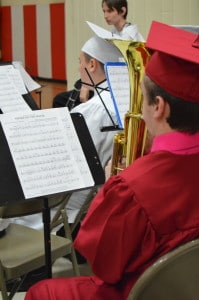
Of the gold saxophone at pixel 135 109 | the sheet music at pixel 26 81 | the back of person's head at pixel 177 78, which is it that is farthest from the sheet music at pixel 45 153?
the sheet music at pixel 26 81

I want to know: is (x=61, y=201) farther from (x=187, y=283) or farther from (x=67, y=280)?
(x=187, y=283)

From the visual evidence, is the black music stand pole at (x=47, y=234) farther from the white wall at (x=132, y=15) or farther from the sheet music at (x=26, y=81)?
the white wall at (x=132, y=15)

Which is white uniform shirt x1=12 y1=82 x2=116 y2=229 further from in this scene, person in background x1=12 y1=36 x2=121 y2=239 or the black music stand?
the black music stand

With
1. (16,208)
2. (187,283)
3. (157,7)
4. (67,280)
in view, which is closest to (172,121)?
(187,283)

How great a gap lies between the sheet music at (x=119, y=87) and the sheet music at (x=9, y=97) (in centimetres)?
64

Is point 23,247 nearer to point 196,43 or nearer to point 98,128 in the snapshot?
point 98,128

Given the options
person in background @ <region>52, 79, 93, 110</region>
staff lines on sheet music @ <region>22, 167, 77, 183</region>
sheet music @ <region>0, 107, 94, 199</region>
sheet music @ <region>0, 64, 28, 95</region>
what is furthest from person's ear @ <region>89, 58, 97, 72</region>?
staff lines on sheet music @ <region>22, 167, 77, 183</region>

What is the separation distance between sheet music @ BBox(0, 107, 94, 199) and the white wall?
11.6 feet

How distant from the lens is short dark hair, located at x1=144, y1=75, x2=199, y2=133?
1254 mm

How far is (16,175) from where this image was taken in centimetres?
169

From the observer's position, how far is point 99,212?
1246mm

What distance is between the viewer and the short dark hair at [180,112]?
125 cm

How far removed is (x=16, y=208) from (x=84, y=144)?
1.24 feet

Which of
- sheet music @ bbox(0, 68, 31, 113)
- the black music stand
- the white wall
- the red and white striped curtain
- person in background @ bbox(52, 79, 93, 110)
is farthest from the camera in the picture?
the red and white striped curtain
